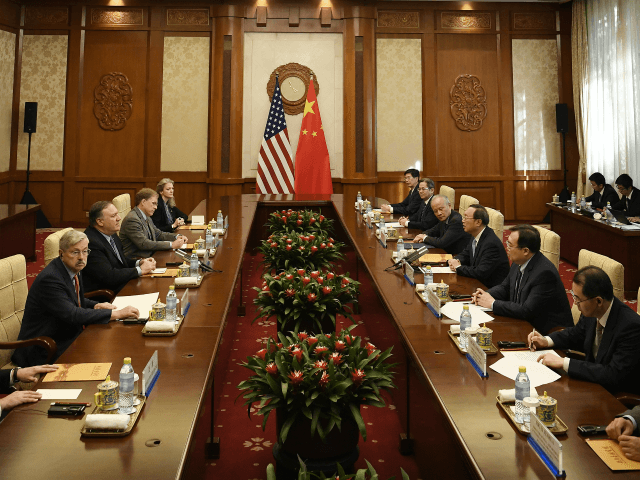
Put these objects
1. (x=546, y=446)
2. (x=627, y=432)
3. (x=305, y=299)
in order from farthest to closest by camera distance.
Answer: (x=305, y=299) → (x=627, y=432) → (x=546, y=446)

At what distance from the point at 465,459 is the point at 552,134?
367 inches

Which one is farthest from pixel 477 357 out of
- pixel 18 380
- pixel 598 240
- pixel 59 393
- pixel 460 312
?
pixel 598 240

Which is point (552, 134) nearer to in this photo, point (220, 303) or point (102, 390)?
point (220, 303)

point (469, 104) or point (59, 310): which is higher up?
point (469, 104)

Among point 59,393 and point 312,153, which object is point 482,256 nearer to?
point 59,393

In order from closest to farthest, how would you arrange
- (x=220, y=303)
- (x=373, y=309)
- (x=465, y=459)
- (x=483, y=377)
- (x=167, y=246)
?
1. (x=465, y=459)
2. (x=483, y=377)
3. (x=220, y=303)
4. (x=373, y=309)
5. (x=167, y=246)

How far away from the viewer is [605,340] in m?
2.56

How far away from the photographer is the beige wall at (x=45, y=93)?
9.75 metres

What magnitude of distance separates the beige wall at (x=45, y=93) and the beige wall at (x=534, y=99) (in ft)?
23.7

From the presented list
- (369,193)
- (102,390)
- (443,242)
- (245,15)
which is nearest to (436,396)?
(102,390)

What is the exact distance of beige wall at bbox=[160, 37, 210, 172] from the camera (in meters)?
9.78

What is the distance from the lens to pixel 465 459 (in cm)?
182

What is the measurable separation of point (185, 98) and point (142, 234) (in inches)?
209

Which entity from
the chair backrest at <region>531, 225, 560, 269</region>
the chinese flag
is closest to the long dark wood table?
the chair backrest at <region>531, 225, 560, 269</region>
